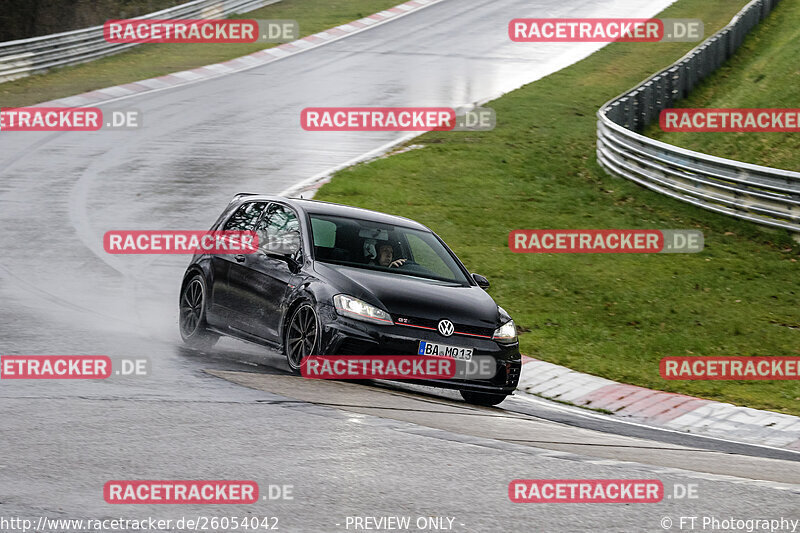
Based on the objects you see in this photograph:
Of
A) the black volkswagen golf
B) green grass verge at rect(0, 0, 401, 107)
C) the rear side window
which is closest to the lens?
the black volkswagen golf

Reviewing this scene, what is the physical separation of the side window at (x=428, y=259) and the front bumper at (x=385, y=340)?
1187mm

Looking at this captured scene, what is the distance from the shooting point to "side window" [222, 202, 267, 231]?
467 inches

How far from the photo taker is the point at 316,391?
9.13 metres

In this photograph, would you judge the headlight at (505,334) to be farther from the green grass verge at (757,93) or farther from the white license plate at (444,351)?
the green grass verge at (757,93)

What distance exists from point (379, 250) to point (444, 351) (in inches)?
55.7

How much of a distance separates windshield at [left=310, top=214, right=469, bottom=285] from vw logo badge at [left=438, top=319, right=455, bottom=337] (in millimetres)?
870

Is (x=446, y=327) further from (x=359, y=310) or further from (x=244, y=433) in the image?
(x=244, y=433)

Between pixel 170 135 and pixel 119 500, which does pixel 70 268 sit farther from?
pixel 170 135

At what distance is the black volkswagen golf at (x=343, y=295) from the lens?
32.1 ft

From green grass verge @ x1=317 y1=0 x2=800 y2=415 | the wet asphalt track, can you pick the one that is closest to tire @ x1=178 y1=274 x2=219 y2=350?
the wet asphalt track

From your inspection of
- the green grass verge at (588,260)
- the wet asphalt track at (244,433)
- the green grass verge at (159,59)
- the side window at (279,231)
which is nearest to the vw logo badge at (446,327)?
the wet asphalt track at (244,433)

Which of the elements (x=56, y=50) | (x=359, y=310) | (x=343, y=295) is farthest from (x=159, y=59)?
(x=359, y=310)

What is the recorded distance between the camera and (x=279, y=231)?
11.3 metres

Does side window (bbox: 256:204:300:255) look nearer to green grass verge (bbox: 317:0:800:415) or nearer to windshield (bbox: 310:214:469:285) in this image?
windshield (bbox: 310:214:469:285)
